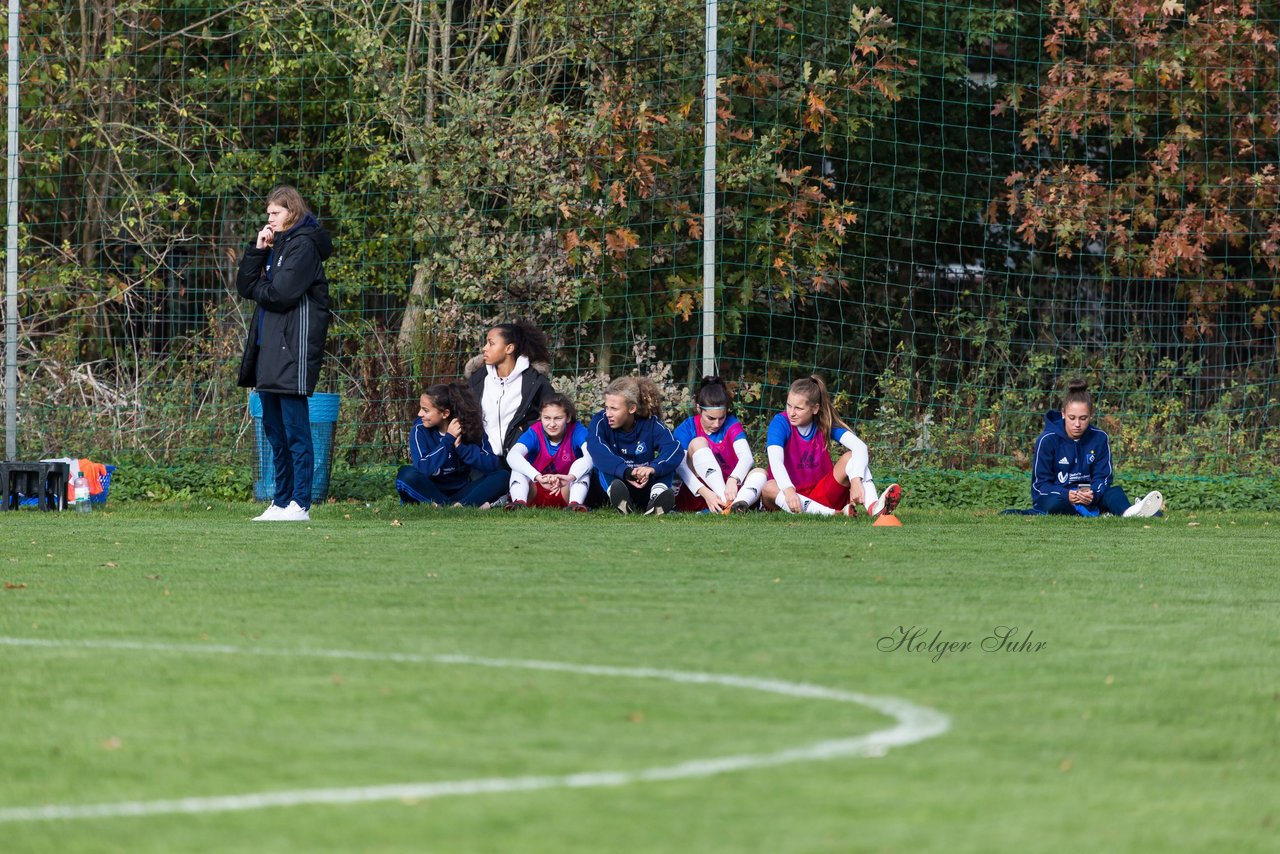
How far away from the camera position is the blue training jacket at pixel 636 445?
10.6m

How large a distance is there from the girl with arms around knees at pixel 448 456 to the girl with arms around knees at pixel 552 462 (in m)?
0.18

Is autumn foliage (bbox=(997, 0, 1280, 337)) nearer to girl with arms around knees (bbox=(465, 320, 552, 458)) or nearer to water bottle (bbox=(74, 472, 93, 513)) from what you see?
girl with arms around knees (bbox=(465, 320, 552, 458))

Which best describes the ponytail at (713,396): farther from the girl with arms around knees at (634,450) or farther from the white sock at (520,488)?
the white sock at (520,488)

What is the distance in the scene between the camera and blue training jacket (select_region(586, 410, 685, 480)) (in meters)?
10.6

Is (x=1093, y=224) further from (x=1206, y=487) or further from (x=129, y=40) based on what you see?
(x=129, y=40)

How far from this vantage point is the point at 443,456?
432 inches

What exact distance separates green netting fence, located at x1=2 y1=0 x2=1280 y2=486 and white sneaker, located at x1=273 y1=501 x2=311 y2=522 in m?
4.18

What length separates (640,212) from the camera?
48.2ft

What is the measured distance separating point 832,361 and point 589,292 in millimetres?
2415

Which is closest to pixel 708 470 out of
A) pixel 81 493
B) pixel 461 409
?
pixel 461 409

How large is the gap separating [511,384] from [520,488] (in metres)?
0.81

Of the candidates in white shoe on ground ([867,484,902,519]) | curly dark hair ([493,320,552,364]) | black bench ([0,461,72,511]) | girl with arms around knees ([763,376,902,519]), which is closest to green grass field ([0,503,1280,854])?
white shoe on ground ([867,484,902,519])

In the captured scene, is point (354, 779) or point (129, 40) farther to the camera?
point (129, 40)

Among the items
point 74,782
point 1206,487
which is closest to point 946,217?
point 1206,487
